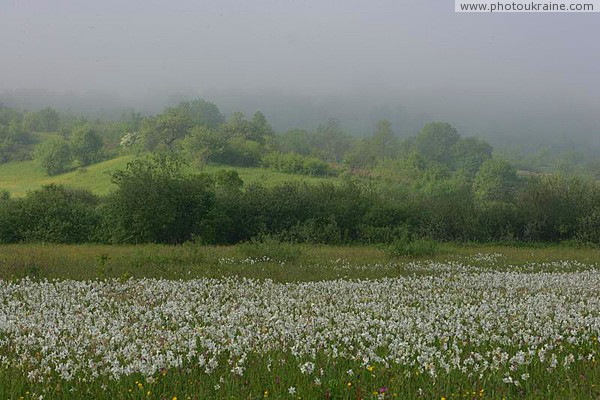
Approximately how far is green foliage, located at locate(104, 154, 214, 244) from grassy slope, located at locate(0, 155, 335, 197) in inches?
2278

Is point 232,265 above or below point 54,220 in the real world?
above

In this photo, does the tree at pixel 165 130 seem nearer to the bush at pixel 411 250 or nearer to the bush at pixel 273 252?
the bush at pixel 411 250

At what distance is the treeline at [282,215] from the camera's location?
147ft

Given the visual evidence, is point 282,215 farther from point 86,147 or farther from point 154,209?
point 86,147

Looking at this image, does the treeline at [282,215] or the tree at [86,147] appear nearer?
the treeline at [282,215]

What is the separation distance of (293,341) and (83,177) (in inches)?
4994

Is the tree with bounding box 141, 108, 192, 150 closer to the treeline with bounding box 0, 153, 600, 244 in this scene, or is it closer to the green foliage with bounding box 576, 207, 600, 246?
the treeline with bounding box 0, 153, 600, 244

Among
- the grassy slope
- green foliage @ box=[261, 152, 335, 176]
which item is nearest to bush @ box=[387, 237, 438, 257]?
the grassy slope

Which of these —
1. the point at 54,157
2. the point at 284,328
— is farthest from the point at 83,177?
the point at 284,328

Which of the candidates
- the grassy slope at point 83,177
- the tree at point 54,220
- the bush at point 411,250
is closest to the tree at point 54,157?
the grassy slope at point 83,177

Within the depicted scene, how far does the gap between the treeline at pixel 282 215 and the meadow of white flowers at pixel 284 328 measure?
2769cm

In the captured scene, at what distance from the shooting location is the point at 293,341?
9625mm

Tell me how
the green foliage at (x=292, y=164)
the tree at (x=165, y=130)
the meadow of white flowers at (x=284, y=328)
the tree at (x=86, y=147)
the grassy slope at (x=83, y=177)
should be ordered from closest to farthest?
the meadow of white flowers at (x=284, y=328)
the grassy slope at (x=83, y=177)
the green foliage at (x=292, y=164)
the tree at (x=86, y=147)
the tree at (x=165, y=130)

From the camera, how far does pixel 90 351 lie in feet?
29.9
